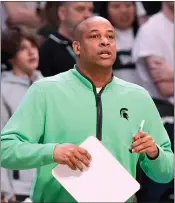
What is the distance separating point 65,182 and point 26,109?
22 cm

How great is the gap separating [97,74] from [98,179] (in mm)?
277

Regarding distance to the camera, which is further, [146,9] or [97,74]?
[146,9]

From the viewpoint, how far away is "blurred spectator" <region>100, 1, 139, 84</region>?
2820mm

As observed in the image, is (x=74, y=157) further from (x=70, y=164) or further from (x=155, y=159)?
(x=155, y=159)

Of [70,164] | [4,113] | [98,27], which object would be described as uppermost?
[98,27]

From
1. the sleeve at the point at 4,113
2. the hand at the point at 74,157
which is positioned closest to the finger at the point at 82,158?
the hand at the point at 74,157

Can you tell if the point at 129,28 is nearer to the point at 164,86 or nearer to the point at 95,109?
the point at 164,86

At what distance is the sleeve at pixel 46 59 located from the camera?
2.75 meters

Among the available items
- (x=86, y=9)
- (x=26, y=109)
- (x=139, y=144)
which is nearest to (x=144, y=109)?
(x=139, y=144)

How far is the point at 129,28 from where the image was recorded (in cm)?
288

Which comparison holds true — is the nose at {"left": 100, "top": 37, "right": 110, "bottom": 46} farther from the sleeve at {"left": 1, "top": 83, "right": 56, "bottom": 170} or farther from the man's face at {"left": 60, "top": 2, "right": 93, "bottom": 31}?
the man's face at {"left": 60, "top": 2, "right": 93, "bottom": 31}

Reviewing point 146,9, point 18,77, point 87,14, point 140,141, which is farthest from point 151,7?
point 140,141

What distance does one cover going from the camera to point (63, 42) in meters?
2.72

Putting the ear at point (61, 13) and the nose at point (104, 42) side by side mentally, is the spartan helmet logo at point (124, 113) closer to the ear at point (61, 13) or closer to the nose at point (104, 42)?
the nose at point (104, 42)
